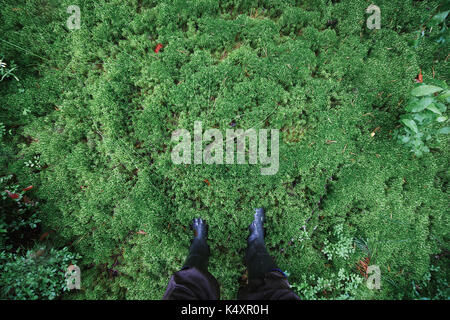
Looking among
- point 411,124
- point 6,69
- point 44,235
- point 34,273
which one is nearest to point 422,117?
point 411,124

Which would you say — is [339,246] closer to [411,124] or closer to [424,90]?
[411,124]

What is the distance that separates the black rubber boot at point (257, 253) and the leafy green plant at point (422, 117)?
2516mm

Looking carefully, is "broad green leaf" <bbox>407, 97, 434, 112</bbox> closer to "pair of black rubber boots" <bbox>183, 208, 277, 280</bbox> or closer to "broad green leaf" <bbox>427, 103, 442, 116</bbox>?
"broad green leaf" <bbox>427, 103, 442, 116</bbox>

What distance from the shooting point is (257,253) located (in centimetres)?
289

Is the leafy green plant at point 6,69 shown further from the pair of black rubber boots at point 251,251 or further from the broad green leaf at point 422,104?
the broad green leaf at point 422,104

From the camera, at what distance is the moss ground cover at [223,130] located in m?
3.15

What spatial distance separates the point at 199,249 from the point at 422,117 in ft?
12.5

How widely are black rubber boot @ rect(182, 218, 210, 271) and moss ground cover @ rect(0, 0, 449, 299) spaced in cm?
16

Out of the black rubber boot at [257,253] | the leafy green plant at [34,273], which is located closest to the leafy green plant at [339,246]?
the black rubber boot at [257,253]

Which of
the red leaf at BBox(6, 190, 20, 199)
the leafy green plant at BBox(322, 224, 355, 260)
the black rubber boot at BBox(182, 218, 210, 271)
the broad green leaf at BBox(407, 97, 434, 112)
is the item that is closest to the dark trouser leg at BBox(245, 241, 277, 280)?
the black rubber boot at BBox(182, 218, 210, 271)

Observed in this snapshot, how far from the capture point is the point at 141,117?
3234 millimetres

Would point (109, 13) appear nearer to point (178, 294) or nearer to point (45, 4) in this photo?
point (45, 4)

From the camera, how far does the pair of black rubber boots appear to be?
273 cm
